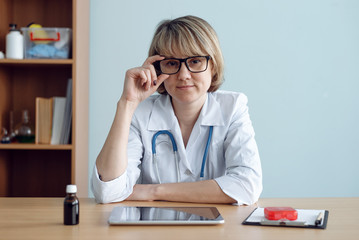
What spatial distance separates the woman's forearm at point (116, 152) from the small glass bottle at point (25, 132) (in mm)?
1273

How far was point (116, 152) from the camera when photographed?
1.78 metres

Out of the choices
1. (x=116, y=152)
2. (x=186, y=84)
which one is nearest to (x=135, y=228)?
(x=116, y=152)

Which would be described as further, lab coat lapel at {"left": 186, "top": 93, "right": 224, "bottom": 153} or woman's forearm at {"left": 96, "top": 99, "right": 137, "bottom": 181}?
lab coat lapel at {"left": 186, "top": 93, "right": 224, "bottom": 153}

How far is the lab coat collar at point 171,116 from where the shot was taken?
1.99 m

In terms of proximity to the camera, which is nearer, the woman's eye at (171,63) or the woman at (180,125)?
the woman at (180,125)

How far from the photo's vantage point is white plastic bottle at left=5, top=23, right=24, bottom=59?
9.20ft

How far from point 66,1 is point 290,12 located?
1.41 meters

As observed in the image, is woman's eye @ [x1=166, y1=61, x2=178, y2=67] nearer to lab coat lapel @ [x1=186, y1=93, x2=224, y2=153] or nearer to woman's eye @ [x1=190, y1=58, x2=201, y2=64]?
woman's eye @ [x1=190, y1=58, x2=201, y2=64]

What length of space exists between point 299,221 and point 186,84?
0.77 metres

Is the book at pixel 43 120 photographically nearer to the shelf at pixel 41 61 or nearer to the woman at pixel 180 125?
the shelf at pixel 41 61

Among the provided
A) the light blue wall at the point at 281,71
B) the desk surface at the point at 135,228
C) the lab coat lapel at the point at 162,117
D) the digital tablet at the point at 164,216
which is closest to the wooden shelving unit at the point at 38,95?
the light blue wall at the point at 281,71

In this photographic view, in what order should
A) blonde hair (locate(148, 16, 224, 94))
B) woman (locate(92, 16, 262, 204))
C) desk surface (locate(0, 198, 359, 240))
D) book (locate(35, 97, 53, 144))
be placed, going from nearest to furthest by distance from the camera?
1. desk surface (locate(0, 198, 359, 240))
2. woman (locate(92, 16, 262, 204))
3. blonde hair (locate(148, 16, 224, 94))
4. book (locate(35, 97, 53, 144))

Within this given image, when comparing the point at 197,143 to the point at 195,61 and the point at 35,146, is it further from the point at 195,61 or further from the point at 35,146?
the point at 35,146

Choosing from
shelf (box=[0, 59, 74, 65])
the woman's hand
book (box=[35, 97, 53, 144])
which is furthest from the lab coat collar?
book (box=[35, 97, 53, 144])
